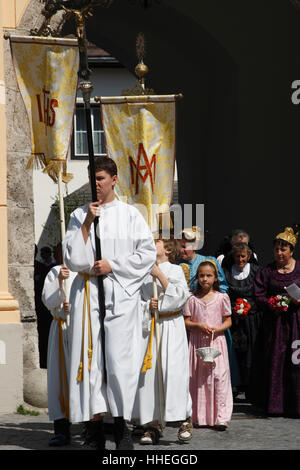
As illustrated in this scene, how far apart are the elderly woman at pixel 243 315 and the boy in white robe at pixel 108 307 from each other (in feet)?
10.9

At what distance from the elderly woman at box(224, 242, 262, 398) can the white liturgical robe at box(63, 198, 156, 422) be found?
3.27m

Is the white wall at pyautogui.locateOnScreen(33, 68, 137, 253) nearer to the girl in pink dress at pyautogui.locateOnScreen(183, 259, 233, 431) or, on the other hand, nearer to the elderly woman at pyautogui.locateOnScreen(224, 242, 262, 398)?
the elderly woman at pyautogui.locateOnScreen(224, 242, 262, 398)

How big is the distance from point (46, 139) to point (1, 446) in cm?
229

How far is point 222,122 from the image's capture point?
14930 millimetres

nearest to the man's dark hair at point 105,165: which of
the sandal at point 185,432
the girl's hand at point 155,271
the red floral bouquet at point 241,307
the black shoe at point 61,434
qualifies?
the girl's hand at point 155,271

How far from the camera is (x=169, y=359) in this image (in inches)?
332

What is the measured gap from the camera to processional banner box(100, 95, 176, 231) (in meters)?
8.60

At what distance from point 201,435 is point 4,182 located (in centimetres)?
315

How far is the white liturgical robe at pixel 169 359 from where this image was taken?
8259 mm

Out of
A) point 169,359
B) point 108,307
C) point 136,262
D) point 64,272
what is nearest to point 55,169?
point 64,272

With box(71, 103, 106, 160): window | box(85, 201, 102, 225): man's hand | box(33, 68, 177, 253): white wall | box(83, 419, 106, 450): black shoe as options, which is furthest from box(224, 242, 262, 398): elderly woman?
box(71, 103, 106, 160): window
